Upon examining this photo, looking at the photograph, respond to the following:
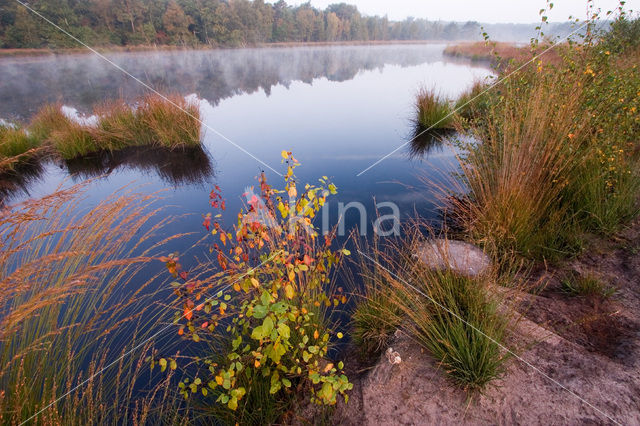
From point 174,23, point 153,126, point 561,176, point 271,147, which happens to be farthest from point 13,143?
point 174,23

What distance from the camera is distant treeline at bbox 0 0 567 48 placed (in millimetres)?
21531

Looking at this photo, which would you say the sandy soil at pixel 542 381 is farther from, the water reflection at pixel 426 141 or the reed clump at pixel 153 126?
the reed clump at pixel 153 126

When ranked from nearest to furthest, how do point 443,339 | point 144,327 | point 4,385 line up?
point 4,385, point 443,339, point 144,327

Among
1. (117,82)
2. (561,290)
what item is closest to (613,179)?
(561,290)

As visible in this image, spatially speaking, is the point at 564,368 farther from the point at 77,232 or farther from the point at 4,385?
the point at 77,232

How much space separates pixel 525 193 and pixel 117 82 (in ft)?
60.3

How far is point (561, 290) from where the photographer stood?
7.02 ft

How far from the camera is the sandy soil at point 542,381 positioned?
135cm

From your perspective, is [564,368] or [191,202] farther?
[191,202]

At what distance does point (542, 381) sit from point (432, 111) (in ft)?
20.4

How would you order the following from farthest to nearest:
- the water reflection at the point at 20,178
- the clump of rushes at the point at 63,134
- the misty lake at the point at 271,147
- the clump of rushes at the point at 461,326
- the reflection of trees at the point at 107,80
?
the reflection of trees at the point at 107,80
the clump of rushes at the point at 63,134
the water reflection at the point at 20,178
the misty lake at the point at 271,147
the clump of rushes at the point at 461,326

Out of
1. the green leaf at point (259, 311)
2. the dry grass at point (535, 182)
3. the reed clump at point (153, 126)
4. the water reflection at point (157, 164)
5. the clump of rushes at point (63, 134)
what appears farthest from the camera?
the reed clump at point (153, 126)

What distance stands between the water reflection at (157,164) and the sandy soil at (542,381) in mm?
4259

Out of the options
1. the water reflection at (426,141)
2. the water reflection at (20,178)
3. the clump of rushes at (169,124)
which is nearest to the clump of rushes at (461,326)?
the water reflection at (426,141)
